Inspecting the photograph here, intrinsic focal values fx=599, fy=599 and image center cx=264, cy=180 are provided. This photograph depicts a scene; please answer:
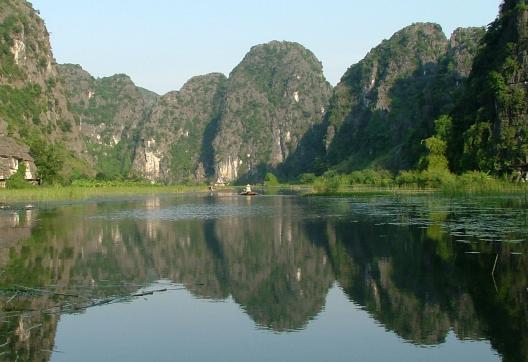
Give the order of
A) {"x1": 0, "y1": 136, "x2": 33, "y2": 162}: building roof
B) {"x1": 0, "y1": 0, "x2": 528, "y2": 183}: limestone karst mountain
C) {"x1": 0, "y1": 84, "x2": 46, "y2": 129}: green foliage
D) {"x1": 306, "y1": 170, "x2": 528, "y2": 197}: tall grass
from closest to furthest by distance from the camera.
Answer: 1. {"x1": 306, "y1": 170, "x2": 528, "y2": 197}: tall grass
2. {"x1": 0, "y1": 136, "x2": 33, "y2": 162}: building roof
3. {"x1": 0, "y1": 0, "x2": 528, "y2": 183}: limestone karst mountain
4. {"x1": 0, "y1": 84, "x2": 46, "y2": 129}: green foliage

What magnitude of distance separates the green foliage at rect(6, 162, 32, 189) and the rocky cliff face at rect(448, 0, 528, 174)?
53.7 metres

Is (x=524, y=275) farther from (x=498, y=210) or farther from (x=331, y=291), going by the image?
(x=498, y=210)

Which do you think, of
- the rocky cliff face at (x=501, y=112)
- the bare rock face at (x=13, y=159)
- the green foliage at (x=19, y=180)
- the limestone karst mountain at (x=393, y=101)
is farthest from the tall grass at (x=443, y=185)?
the bare rock face at (x=13, y=159)

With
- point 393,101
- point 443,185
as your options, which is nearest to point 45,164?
point 443,185

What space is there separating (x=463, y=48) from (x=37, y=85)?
283ft

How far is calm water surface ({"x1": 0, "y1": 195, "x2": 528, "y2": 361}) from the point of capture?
399 inches

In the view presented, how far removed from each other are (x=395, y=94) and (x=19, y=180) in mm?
111135

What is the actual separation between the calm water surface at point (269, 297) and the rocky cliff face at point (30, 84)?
79320 millimetres

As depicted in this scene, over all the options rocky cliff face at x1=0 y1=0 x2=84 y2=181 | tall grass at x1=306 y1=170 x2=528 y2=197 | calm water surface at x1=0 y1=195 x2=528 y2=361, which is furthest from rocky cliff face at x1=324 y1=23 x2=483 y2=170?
calm water surface at x1=0 y1=195 x2=528 y2=361

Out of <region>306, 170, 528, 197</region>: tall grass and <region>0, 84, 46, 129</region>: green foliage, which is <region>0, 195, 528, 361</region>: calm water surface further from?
<region>0, 84, 46, 129</region>: green foliage

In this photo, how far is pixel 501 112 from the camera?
7319 centimetres

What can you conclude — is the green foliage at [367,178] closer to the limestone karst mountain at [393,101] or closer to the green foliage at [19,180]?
the limestone karst mountain at [393,101]

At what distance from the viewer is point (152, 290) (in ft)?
49.8

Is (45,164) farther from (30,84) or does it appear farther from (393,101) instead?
(393,101)
